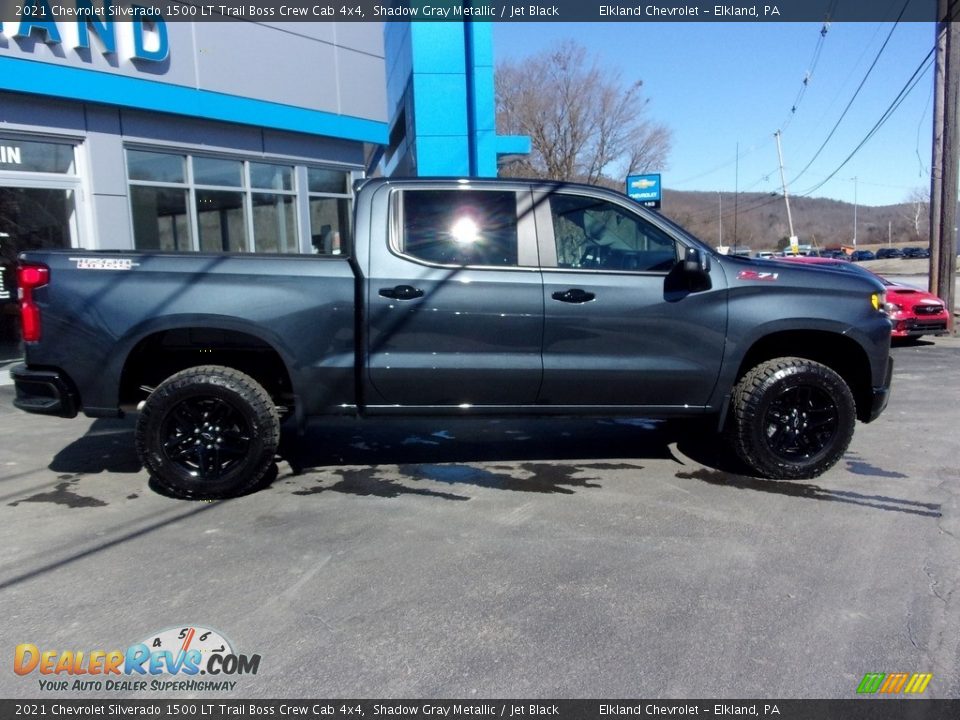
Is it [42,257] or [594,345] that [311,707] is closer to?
[594,345]

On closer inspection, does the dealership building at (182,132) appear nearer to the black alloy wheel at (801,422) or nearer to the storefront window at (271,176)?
the storefront window at (271,176)

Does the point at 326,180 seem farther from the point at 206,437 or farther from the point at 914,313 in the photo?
the point at 914,313

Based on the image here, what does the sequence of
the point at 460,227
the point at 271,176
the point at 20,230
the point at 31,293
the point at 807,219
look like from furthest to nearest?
the point at 807,219 < the point at 271,176 < the point at 20,230 < the point at 460,227 < the point at 31,293

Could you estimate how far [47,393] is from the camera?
4.65m

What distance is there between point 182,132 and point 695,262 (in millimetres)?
9166

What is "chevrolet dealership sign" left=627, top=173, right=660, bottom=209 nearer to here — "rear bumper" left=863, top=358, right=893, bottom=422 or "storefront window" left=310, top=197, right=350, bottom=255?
"storefront window" left=310, top=197, right=350, bottom=255

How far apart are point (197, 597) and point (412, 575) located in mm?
1006

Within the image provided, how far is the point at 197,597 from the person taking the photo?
350 cm

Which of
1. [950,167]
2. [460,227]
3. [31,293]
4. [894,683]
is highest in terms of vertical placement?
[950,167]

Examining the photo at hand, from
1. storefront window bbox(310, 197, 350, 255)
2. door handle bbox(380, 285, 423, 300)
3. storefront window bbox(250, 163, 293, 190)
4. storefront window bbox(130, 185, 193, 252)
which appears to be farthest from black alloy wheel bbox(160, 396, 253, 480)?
storefront window bbox(310, 197, 350, 255)

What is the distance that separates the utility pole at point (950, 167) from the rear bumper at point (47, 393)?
14704 millimetres

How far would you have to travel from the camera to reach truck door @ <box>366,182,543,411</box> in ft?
15.8

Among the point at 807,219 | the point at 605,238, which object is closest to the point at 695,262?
the point at 605,238

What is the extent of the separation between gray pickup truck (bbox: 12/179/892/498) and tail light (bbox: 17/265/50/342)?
0.01 m
